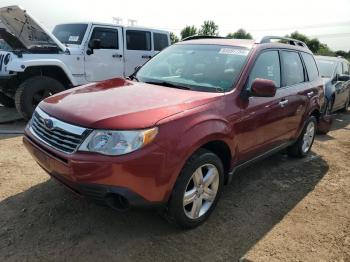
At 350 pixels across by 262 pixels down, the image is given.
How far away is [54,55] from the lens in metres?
7.46

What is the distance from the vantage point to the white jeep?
699 centimetres

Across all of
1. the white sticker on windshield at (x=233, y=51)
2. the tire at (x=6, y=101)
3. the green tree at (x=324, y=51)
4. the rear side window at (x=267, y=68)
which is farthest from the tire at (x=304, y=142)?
the green tree at (x=324, y=51)

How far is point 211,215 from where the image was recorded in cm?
369

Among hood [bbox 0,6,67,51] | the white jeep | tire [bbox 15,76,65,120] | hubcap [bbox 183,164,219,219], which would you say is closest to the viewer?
hubcap [bbox 183,164,219,219]

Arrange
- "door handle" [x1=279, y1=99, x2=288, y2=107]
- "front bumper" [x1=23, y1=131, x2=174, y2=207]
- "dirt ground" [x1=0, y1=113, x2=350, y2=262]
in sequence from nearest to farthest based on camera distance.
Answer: "front bumper" [x1=23, y1=131, x2=174, y2=207]
"dirt ground" [x1=0, y1=113, x2=350, y2=262]
"door handle" [x1=279, y1=99, x2=288, y2=107]

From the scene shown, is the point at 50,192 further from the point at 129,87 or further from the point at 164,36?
the point at 164,36

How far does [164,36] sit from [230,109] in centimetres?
697

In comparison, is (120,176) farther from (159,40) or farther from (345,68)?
(345,68)

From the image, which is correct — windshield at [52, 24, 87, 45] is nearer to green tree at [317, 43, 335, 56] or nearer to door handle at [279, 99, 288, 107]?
door handle at [279, 99, 288, 107]

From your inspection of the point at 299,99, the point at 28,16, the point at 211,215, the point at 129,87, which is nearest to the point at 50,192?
the point at 129,87

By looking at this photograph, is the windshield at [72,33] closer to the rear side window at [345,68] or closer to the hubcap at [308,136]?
the hubcap at [308,136]

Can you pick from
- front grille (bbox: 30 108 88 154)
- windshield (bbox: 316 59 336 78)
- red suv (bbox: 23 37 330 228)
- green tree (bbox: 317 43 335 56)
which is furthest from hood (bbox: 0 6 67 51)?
green tree (bbox: 317 43 335 56)

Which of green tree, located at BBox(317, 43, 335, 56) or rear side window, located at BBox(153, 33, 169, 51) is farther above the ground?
rear side window, located at BBox(153, 33, 169, 51)

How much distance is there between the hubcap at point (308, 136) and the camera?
5629mm
